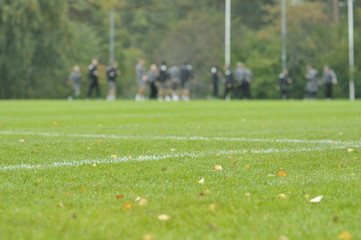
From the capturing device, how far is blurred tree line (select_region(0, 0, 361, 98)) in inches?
2258

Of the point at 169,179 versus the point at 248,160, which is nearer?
the point at 169,179

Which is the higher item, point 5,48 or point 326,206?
point 5,48

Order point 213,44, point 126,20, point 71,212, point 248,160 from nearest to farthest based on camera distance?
point 71,212 → point 248,160 → point 213,44 → point 126,20

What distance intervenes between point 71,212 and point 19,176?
1.68 metres

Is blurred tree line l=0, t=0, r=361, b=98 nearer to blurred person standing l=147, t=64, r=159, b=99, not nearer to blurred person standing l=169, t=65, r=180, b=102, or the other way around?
blurred person standing l=169, t=65, r=180, b=102

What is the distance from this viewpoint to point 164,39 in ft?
238

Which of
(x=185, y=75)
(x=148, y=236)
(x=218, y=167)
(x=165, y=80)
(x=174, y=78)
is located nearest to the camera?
(x=148, y=236)

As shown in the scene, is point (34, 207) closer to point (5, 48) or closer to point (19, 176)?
point (19, 176)

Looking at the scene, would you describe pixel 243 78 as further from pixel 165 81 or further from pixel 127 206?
pixel 127 206

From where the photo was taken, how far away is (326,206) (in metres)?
4.63

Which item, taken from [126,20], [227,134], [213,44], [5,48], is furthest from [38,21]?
[227,134]

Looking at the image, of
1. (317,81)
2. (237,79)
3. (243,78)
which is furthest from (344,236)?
(317,81)

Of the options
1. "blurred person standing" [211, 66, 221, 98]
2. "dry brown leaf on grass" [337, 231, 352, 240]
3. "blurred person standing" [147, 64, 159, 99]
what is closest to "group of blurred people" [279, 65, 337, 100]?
"blurred person standing" [211, 66, 221, 98]

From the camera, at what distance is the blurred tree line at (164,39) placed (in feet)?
188
